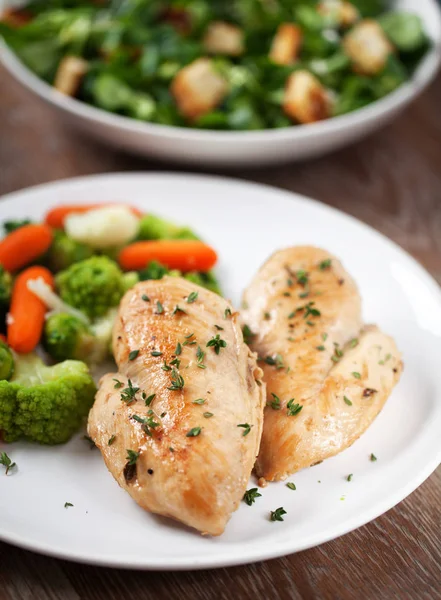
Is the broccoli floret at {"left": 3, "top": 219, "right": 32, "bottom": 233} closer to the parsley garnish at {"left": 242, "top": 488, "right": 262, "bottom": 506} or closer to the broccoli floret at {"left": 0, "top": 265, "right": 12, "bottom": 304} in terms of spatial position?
the broccoli floret at {"left": 0, "top": 265, "right": 12, "bottom": 304}

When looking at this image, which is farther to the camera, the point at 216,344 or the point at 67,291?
the point at 67,291

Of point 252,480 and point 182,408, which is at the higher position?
point 182,408

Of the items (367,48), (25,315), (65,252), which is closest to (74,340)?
(25,315)

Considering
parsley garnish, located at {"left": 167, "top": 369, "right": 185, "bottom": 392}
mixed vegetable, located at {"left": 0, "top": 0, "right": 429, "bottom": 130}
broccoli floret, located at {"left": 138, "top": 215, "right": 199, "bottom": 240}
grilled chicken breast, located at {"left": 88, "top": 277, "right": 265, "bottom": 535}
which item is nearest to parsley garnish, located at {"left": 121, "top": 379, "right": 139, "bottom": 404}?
grilled chicken breast, located at {"left": 88, "top": 277, "right": 265, "bottom": 535}

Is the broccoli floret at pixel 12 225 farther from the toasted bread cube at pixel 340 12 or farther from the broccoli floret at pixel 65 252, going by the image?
the toasted bread cube at pixel 340 12

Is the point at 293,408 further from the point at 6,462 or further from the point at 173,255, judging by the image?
the point at 173,255

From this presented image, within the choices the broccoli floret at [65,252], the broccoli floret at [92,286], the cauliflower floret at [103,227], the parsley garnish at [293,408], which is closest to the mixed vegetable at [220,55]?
the cauliflower floret at [103,227]

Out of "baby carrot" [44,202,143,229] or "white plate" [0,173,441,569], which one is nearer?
"white plate" [0,173,441,569]

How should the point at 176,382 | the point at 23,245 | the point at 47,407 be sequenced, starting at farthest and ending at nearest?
the point at 23,245 < the point at 47,407 < the point at 176,382
